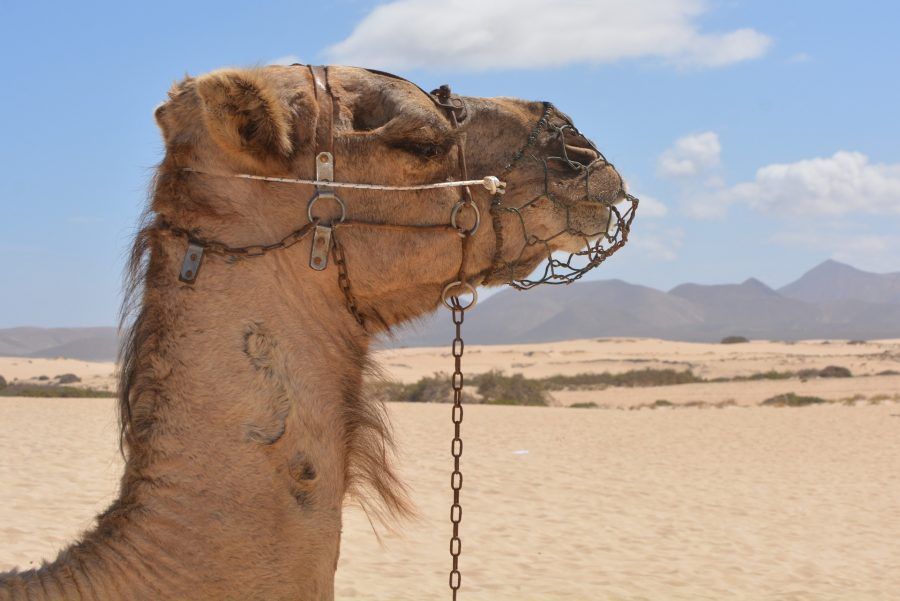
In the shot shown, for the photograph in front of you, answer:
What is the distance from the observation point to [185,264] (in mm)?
2449

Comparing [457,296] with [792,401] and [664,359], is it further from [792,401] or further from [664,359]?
[664,359]

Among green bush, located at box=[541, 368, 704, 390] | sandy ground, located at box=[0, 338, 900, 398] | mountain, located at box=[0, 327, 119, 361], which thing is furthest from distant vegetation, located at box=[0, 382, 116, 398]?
mountain, located at box=[0, 327, 119, 361]

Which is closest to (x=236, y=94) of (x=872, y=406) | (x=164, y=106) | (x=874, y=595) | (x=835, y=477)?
(x=164, y=106)

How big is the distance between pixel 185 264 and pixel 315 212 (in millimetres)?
347

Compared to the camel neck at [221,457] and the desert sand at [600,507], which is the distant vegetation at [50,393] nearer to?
the desert sand at [600,507]

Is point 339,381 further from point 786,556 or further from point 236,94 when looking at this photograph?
point 786,556

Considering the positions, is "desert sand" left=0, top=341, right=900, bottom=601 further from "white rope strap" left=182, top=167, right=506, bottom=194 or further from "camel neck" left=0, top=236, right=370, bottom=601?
"white rope strap" left=182, top=167, right=506, bottom=194

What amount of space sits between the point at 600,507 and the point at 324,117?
1163 cm

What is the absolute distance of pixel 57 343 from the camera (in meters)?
178

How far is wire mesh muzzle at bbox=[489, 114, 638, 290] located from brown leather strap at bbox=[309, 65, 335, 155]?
19.3 inches

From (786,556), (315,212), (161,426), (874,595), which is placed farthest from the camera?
(786,556)

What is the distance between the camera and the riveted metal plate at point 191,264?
245 cm

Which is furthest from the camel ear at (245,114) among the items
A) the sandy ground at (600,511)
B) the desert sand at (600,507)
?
the sandy ground at (600,511)

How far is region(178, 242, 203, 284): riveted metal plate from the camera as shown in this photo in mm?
2445
